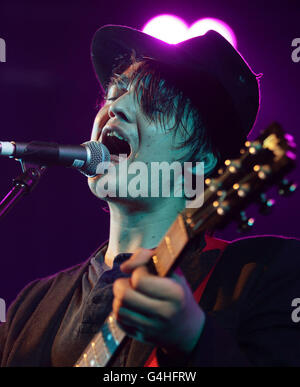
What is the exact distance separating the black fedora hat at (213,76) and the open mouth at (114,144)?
361mm

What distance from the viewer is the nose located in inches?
75.5

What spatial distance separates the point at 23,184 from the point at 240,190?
35.2 inches

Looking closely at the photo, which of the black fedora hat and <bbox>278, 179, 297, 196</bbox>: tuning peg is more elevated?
the black fedora hat

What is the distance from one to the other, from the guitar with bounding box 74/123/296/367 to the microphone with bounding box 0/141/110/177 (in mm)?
562

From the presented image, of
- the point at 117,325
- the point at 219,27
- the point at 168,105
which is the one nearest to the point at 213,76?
the point at 168,105

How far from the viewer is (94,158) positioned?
1682 mm

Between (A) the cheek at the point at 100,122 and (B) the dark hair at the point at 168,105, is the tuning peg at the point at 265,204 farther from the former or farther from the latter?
(A) the cheek at the point at 100,122

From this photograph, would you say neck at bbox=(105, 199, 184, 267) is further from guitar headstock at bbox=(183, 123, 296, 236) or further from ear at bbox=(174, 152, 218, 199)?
guitar headstock at bbox=(183, 123, 296, 236)

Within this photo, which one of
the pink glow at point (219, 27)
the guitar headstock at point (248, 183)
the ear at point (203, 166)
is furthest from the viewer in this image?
the pink glow at point (219, 27)

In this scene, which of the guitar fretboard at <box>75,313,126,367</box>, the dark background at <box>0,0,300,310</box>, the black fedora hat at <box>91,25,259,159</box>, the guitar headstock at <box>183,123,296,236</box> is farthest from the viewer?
the dark background at <box>0,0,300,310</box>

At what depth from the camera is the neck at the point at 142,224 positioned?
1921mm

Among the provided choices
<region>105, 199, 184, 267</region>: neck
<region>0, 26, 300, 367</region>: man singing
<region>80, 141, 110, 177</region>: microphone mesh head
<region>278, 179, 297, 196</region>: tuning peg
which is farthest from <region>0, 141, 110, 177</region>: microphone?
<region>278, 179, 297, 196</region>: tuning peg

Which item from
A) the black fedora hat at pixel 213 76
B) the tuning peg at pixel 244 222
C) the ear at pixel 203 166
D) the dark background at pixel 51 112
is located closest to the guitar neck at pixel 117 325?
the tuning peg at pixel 244 222
